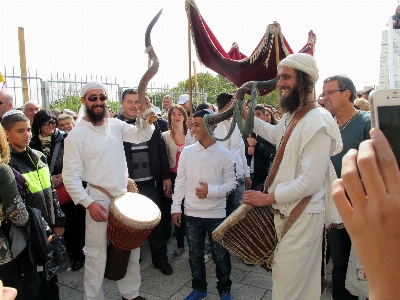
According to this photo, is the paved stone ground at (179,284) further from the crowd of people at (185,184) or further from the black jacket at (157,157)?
the black jacket at (157,157)

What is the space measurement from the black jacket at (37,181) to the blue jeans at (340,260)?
261 cm

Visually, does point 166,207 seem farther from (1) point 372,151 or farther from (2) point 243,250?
(1) point 372,151

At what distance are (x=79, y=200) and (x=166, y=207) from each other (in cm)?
190

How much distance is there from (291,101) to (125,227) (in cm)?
175

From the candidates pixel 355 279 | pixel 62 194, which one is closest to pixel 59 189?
pixel 62 194

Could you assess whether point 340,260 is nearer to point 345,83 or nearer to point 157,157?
point 345,83

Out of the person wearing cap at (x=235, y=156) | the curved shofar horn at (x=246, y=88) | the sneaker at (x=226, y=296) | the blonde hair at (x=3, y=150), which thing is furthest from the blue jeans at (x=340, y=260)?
the blonde hair at (x=3, y=150)

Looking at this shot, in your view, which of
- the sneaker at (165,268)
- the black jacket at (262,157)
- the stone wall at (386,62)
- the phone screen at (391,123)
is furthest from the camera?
the stone wall at (386,62)

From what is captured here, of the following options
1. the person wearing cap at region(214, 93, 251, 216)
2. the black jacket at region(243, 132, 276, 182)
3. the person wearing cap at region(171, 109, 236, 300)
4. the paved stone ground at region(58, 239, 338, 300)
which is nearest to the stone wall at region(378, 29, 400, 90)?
the black jacket at region(243, 132, 276, 182)

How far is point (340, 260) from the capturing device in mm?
3043

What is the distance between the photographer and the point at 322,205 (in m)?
2.38

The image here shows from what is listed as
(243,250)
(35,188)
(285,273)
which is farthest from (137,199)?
(285,273)

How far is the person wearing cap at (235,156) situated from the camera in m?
4.47

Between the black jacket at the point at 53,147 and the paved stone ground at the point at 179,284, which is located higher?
the black jacket at the point at 53,147
